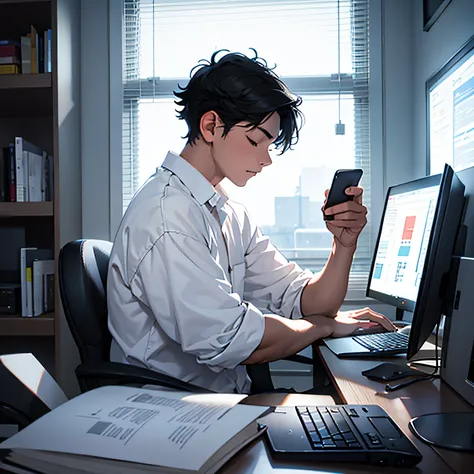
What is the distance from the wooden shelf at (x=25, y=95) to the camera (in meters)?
2.10

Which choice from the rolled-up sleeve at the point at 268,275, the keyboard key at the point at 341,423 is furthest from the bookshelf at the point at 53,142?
the keyboard key at the point at 341,423

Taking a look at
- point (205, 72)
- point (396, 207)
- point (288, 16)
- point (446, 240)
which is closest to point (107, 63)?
point (288, 16)

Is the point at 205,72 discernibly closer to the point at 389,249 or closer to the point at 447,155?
the point at 389,249

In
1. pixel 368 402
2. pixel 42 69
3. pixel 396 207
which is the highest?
pixel 42 69

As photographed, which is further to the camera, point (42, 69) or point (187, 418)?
point (42, 69)

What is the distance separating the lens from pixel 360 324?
1.46 meters

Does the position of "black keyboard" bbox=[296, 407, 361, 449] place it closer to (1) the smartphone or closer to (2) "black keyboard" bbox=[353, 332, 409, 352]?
(2) "black keyboard" bbox=[353, 332, 409, 352]

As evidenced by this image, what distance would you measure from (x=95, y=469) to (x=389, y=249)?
4.03 ft

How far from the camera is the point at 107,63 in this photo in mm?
2373

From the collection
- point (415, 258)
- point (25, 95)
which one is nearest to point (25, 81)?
point (25, 95)

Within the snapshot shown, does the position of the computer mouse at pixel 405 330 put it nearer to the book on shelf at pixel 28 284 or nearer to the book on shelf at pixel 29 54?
the book on shelf at pixel 28 284

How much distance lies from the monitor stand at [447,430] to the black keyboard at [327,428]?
0.36ft

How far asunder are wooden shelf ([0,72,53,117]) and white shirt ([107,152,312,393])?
1.12 m

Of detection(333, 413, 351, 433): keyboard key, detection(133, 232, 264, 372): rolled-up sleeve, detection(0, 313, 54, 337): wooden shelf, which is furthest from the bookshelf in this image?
detection(333, 413, 351, 433): keyboard key
